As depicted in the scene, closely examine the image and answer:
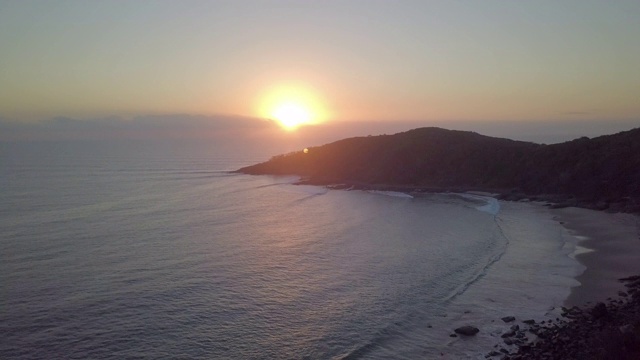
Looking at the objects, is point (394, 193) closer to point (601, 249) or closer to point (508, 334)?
point (601, 249)

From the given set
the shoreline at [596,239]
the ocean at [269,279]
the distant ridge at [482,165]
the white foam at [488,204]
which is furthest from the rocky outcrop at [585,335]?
the white foam at [488,204]

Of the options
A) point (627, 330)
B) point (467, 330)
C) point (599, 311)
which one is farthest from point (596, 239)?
point (627, 330)

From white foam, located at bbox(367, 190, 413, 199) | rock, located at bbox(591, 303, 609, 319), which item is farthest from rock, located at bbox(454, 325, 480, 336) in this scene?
white foam, located at bbox(367, 190, 413, 199)

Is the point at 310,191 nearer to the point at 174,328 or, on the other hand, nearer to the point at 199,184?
the point at 199,184

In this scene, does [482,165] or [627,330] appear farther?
[482,165]

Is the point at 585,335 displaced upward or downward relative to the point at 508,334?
upward

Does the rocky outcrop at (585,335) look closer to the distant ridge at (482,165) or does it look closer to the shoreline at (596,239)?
the shoreline at (596,239)
